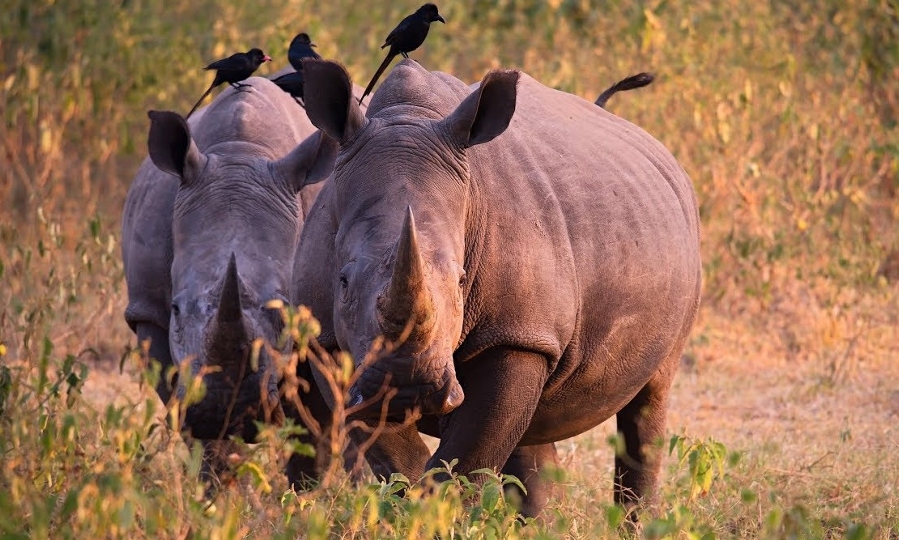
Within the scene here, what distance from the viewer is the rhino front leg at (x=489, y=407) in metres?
4.17

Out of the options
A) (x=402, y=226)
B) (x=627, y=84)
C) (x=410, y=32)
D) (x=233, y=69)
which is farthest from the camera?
(x=627, y=84)

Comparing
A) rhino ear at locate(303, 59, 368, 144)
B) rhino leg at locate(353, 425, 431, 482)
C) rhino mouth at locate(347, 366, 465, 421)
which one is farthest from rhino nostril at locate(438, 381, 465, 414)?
rhino ear at locate(303, 59, 368, 144)

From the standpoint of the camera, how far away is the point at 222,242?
503 centimetres

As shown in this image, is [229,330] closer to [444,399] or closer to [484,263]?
[484,263]

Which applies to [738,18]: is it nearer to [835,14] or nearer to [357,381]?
[835,14]

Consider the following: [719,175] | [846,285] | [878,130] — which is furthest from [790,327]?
[878,130]

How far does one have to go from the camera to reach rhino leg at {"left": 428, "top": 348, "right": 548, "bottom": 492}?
4168 millimetres

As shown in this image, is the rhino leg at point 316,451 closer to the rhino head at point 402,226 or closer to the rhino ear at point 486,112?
the rhino head at point 402,226

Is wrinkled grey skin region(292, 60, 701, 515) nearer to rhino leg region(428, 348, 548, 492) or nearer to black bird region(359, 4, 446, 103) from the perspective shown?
rhino leg region(428, 348, 548, 492)

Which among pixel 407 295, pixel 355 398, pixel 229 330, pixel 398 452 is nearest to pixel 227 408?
pixel 229 330

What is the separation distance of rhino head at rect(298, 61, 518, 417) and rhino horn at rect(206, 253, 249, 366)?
1.44 feet

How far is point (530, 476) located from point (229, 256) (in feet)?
4.42

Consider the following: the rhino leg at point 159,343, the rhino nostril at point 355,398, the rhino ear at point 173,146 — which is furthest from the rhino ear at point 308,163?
the rhino nostril at point 355,398

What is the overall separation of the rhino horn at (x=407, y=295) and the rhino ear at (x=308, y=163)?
5.65 feet
